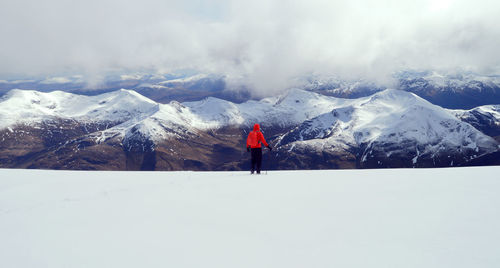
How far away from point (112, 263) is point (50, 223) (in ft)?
12.4

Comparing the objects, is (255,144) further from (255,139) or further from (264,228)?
(264,228)

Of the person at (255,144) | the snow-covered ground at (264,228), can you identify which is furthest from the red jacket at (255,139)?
the snow-covered ground at (264,228)

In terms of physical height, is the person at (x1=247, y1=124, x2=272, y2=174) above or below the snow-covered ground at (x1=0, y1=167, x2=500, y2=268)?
above

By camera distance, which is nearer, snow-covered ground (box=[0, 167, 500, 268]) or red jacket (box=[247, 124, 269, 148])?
snow-covered ground (box=[0, 167, 500, 268])

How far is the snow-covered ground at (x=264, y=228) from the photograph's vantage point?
5.27m

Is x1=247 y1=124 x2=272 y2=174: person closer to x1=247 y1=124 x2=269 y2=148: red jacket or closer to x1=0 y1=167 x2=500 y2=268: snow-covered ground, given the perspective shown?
x1=247 y1=124 x2=269 y2=148: red jacket

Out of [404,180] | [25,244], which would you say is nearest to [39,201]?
[25,244]

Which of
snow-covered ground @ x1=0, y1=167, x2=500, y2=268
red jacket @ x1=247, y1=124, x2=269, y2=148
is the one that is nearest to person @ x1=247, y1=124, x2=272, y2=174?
red jacket @ x1=247, y1=124, x2=269, y2=148

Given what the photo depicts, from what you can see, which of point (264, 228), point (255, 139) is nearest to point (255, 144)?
point (255, 139)

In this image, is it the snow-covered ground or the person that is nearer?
the snow-covered ground

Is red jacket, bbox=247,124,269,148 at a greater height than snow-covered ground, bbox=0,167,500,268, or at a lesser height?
greater

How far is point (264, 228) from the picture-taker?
22.7 ft

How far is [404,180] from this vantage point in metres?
13.2

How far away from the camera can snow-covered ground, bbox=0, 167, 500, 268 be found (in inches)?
207
